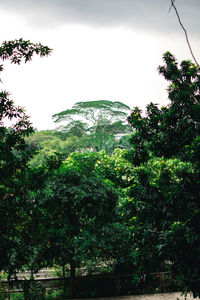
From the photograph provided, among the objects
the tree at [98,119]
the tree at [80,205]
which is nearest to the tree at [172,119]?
the tree at [80,205]

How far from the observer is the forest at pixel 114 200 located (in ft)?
11.5

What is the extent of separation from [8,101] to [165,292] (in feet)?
32.6

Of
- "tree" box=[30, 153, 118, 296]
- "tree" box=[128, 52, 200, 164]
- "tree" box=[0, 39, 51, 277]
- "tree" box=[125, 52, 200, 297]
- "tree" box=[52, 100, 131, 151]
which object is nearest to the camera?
"tree" box=[0, 39, 51, 277]

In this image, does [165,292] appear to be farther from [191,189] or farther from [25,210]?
[25,210]

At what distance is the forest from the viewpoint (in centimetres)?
351

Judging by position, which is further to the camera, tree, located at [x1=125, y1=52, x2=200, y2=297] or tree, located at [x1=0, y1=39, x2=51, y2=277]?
tree, located at [x1=125, y1=52, x2=200, y2=297]

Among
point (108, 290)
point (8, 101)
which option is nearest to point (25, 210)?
point (8, 101)

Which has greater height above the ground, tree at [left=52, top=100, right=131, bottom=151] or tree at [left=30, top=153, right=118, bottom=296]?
tree at [left=52, top=100, right=131, bottom=151]

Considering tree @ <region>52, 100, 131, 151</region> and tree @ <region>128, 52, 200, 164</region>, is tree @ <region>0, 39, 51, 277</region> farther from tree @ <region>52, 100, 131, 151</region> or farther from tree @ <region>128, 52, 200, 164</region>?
tree @ <region>52, 100, 131, 151</region>

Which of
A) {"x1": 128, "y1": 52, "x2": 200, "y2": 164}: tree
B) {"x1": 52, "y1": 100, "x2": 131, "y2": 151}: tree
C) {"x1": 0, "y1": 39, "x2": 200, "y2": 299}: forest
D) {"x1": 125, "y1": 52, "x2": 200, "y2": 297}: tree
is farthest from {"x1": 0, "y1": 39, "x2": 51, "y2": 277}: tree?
{"x1": 52, "y1": 100, "x2": 131, "y2": 151}: tree

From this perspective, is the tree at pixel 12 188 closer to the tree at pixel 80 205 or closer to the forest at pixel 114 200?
the forest at pixel 114 200

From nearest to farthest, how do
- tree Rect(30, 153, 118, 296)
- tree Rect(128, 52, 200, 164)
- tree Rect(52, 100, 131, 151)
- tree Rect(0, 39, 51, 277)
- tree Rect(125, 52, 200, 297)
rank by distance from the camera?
tree Rect(0, 39, 51, 277), tree Rect(125, 52, 200, 297), tree Rect(128, 52, 200, 164), tree Rect(30, 153, 118, 296), tree Rect(52, 100, 131, 151)

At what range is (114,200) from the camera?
975cm

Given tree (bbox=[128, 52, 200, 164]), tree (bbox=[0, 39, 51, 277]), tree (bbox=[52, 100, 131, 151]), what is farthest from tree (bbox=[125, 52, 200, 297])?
tree (bbox=[52, 100, 131, 151])
